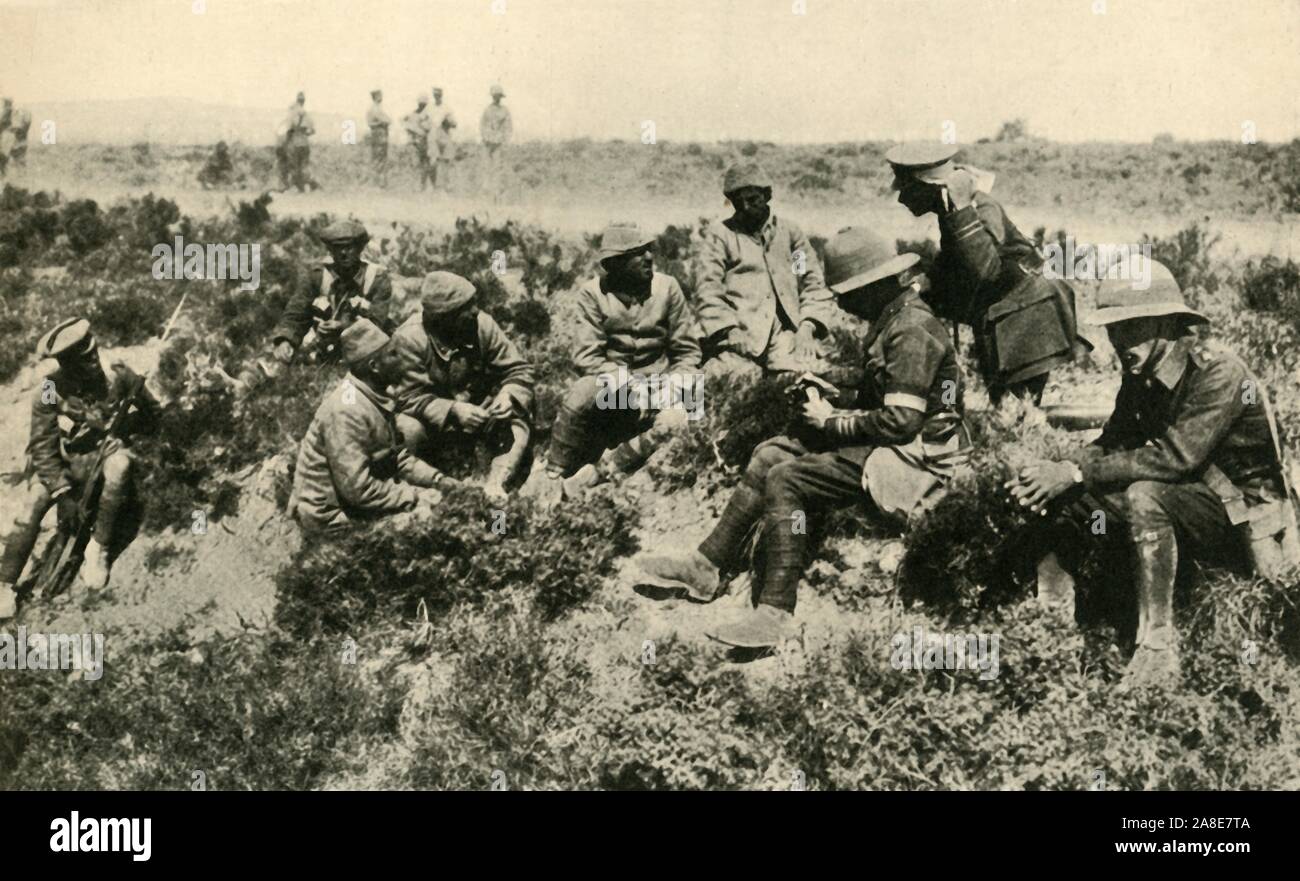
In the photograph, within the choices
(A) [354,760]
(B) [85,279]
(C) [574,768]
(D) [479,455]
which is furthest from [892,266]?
(B) [85,279]

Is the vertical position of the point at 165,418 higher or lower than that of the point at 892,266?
lower

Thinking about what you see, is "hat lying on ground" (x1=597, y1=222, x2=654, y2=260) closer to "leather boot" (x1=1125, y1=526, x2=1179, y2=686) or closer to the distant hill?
the distant hill

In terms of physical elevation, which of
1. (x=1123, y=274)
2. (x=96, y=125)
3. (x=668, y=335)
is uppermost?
(x=96, y=125)

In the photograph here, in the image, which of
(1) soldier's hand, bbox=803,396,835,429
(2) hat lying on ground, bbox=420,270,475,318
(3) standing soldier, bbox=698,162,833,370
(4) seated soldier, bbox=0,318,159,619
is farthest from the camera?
(3) standing soldier, bbox=698,162,833,370

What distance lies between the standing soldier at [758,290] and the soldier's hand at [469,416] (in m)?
1.74

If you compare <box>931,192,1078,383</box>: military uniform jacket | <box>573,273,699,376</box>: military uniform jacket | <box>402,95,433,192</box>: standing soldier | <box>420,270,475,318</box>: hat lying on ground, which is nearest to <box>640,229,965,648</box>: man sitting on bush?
<box>931,192,1078,383</box>: military uniform jacket

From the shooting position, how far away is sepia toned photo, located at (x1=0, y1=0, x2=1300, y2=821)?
782 centimetres

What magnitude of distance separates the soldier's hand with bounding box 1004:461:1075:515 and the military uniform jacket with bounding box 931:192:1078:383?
2.60ft

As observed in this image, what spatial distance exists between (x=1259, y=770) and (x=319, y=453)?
6788mm

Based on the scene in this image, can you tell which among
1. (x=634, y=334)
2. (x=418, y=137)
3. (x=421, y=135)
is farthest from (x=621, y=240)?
(x=418, y=137)

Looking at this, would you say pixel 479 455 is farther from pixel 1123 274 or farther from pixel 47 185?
pixel 1123 274

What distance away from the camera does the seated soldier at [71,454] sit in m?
8.53

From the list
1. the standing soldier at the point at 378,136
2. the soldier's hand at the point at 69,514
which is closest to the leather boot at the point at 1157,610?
the standing soldier at the point at 378,136

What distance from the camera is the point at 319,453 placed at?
27.5ft
